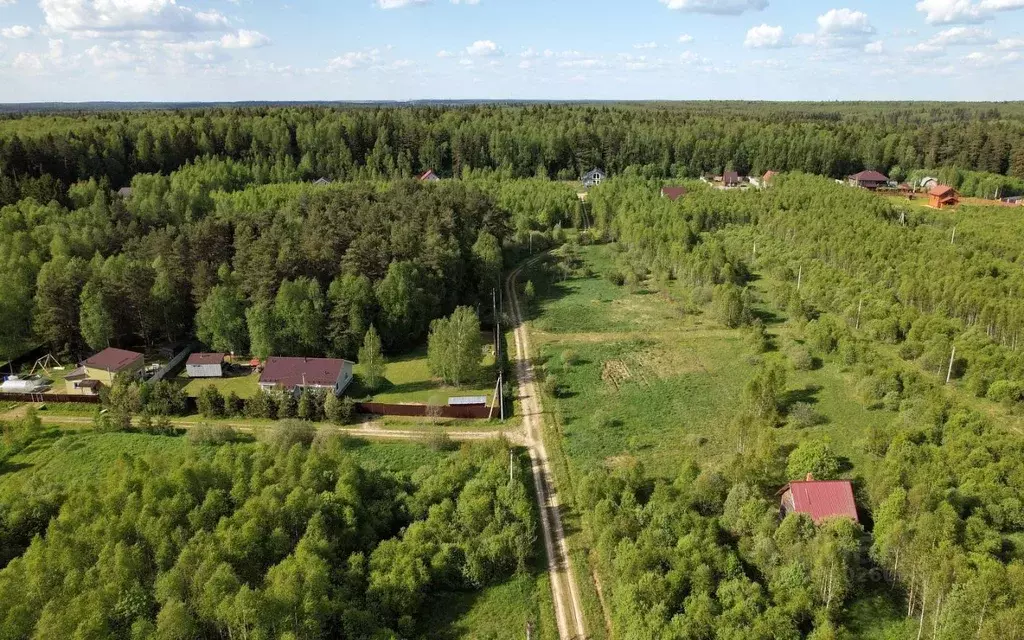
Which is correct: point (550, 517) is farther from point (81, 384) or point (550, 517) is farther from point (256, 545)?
point (81, 384)

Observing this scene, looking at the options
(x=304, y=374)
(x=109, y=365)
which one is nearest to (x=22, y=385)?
(x=109, y=365)

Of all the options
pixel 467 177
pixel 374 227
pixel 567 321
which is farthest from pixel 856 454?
pixel 467 177

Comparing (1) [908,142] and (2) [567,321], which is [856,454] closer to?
(2) [567,321]

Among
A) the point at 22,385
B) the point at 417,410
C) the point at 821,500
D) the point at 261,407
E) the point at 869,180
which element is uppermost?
the point at 869,180

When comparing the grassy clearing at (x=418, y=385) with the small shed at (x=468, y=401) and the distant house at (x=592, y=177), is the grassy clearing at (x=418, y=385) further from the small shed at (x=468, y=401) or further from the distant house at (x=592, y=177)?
the distant house at (x=592, y=177)

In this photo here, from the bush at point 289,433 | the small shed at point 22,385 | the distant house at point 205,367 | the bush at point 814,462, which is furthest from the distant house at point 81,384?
the bush at point 814,462

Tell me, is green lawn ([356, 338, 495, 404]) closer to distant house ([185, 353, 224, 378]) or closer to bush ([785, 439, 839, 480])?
distant house ([185, 353, 224, 378])
